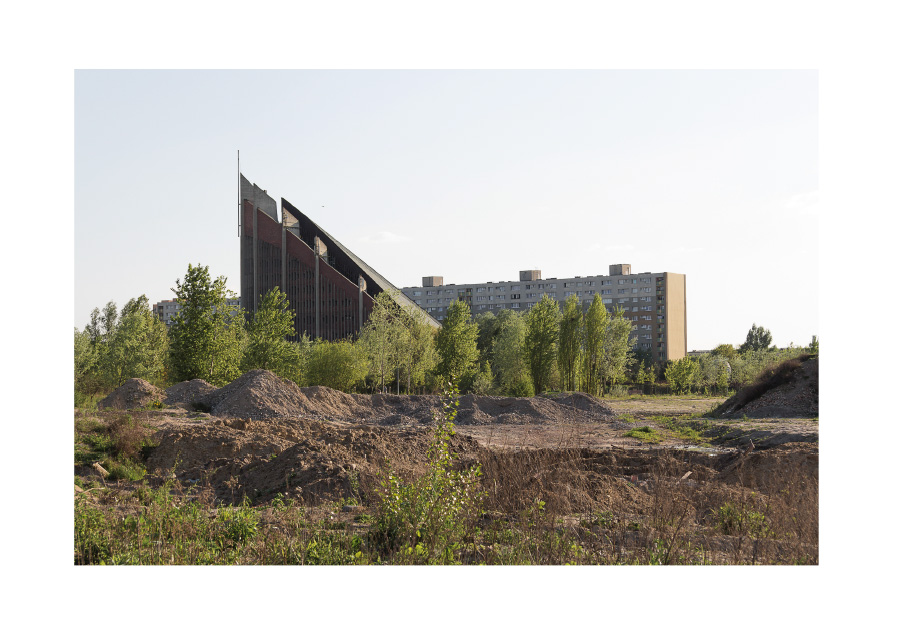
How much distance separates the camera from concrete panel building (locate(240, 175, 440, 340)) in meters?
56.4

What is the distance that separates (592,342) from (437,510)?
37.9 meters

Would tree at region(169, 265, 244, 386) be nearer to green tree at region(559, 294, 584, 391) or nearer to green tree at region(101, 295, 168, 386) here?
green tree at region(101, 295, 168, 386)

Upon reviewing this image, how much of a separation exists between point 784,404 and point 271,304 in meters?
22.3

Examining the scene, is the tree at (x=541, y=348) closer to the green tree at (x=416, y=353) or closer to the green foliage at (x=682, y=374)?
the green tree at (x=416, y=353)

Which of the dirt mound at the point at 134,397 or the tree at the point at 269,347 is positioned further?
the tree at the point at 269,347

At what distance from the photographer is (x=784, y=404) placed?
22750 millimetres

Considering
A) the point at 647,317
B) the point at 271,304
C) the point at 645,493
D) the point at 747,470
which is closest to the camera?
the point at 645,493

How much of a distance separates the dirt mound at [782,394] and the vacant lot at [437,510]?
1.85 m

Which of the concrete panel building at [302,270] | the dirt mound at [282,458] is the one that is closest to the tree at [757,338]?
the concrete panel building at [302,270]

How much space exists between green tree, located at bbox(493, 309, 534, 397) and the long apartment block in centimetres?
4175

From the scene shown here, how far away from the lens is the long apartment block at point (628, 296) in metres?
95.2

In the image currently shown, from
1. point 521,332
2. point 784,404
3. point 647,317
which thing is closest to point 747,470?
point 784,404

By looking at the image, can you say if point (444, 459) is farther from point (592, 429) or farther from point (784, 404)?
point (784, 404)

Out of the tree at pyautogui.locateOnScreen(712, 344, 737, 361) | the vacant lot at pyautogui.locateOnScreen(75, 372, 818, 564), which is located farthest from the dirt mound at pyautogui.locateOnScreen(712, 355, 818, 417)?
the tree at pyautogui.locateOnScreen(712, 344, 737, 361)
